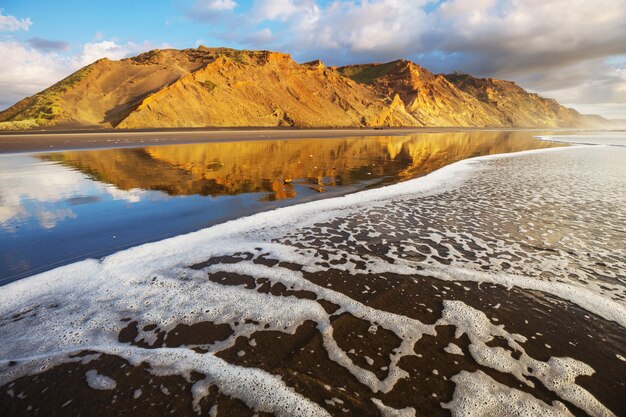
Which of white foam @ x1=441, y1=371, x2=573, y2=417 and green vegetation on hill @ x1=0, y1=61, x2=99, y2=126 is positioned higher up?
green vegetation on hill @ x1=0, y1=61, x2=99, y2=126

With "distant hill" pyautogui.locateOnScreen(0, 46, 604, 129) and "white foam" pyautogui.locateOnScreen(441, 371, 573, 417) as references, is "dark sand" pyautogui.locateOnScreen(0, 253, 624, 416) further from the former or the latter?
"distant hill" pyautogui.locateOnScreen(0, 46, 604, 129)

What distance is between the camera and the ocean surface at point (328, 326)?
117 inches

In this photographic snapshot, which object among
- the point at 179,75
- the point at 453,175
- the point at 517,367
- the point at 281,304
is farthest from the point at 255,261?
the point at 179,75

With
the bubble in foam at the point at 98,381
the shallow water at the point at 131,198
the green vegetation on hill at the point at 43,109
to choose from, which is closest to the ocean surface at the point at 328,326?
the bubble in foam at the point at 98,381

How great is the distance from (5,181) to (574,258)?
63.5ft

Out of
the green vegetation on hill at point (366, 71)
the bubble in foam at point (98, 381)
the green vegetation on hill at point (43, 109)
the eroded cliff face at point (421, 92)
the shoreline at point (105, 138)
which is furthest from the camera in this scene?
the green vegetation on hill at point (366, 71)

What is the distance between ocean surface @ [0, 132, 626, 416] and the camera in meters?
2.98

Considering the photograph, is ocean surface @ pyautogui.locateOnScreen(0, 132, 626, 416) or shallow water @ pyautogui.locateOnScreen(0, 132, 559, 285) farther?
shallow water @ pyautogui.locateOnScreen(0, 132, 559, 285)

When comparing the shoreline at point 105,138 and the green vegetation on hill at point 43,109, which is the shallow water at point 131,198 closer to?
the shoreline at point 105,138

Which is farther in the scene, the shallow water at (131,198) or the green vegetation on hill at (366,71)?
the green vegetation on hill at (366,71)

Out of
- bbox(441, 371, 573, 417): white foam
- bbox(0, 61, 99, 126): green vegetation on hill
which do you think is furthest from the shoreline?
bbox(441, 371, 573, 417): white foam

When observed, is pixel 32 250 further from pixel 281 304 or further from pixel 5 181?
pixel 5 181

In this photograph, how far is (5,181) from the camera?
12.7 m

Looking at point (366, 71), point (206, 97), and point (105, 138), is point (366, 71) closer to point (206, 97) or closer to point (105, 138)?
point (206, 97)
